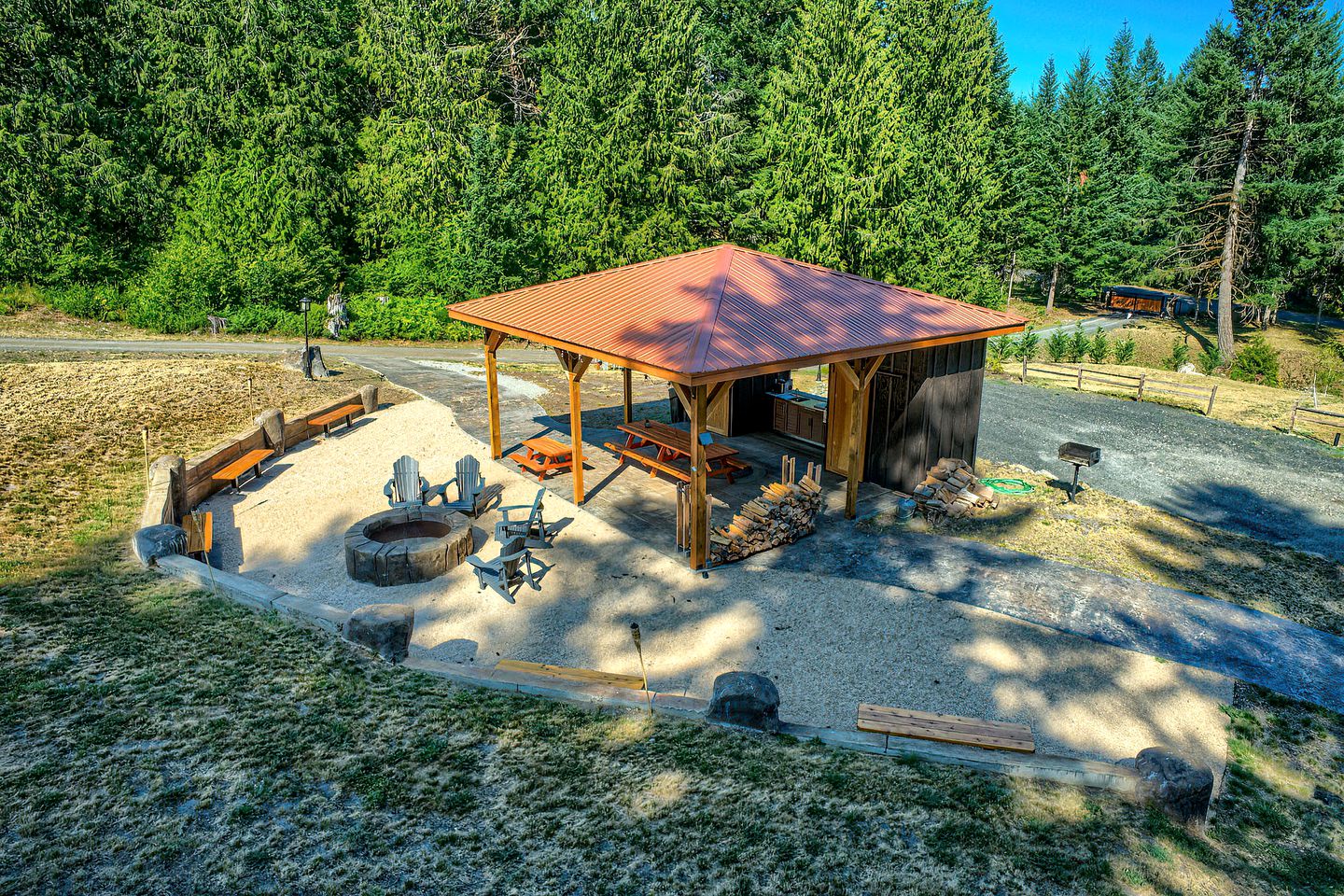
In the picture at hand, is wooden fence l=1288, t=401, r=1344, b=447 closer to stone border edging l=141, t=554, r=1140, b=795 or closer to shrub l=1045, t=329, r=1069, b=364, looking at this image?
shrub l=1045, t=329, r=1069, b=364

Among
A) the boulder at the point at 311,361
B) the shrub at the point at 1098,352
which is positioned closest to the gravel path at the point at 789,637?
the boulder at the point at 311,361

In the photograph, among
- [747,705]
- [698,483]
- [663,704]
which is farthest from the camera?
[698,483]

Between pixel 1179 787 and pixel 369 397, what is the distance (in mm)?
16492

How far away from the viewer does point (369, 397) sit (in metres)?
18.1

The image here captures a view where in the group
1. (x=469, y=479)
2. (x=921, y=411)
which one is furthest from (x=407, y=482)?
(x=921, y=411)

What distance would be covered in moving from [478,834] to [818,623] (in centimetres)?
489

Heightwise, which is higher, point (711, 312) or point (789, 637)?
point (711, 312)

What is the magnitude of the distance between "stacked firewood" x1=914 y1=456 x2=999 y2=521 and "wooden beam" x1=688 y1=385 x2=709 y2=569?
377 cm

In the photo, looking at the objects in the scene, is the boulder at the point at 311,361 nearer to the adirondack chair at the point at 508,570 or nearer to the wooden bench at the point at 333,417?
the wooden bench at the point at 333,417

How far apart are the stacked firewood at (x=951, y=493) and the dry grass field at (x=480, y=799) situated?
484cm

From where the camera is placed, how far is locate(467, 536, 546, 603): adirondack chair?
32.8 ft

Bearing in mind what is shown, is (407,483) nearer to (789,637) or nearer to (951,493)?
(789,637)

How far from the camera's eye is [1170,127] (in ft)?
113

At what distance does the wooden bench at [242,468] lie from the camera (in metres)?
13.0
